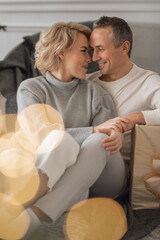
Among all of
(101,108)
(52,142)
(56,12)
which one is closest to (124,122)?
(101,108)

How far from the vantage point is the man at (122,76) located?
1187 millimetres

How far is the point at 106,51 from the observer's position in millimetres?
1232

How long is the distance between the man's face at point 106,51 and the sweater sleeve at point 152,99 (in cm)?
15

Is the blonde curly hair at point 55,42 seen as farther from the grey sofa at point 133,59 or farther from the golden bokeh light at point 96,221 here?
the golden bokeh light at point 96,221

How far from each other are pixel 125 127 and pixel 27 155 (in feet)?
1.10

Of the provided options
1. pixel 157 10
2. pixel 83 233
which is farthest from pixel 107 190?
pixel 157 10

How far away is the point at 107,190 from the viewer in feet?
3.42

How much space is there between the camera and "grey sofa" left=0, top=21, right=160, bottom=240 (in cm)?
99

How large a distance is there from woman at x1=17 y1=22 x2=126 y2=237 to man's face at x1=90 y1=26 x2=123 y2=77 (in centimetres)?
4

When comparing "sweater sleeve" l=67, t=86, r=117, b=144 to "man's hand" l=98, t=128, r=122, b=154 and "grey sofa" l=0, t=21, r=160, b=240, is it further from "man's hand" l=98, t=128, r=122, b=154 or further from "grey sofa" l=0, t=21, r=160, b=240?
"grey sofa" l=0, t=21, r=160, b=240

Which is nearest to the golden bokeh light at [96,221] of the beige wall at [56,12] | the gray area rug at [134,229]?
the gray area rug at [134,229]

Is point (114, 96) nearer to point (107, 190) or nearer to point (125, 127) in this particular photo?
point (125, 127)

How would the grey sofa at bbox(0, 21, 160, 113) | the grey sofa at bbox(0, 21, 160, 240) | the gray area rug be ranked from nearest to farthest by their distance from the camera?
the gray area rug
the grey sofa at bbox(0, 21, 160, 240)
the grey sofa at bbox(0, 21, 160, 113)

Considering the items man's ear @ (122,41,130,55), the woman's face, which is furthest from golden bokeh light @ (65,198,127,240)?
man's ear @ (122,41,130,55)
